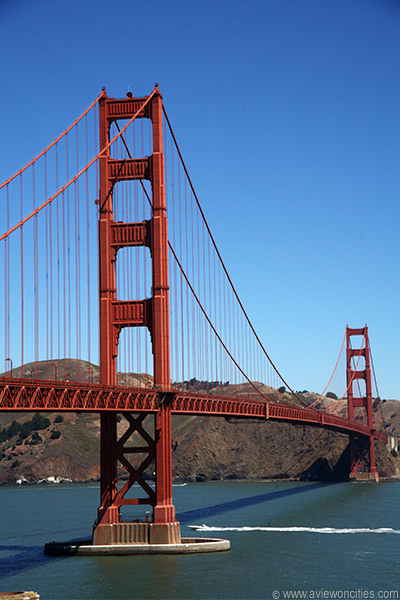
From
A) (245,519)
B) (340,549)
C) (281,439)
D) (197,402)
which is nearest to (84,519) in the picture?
(245,519)

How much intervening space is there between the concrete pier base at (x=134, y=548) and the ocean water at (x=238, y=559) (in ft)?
2.43

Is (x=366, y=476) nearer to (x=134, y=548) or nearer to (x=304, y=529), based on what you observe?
(x=304, y=529)

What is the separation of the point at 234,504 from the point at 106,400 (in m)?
45.7

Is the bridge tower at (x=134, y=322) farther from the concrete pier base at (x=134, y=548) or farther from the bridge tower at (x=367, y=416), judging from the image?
the bridge tower at (x=367, y=416)

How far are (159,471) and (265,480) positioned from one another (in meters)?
100

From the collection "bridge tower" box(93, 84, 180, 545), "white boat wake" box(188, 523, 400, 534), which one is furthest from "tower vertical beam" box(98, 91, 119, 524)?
"white boat wake" box(188, 523, 400, 534)

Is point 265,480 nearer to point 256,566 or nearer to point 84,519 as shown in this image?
point 84,519

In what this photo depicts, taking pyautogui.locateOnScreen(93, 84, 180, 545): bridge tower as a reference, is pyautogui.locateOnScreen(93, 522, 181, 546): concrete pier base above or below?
below

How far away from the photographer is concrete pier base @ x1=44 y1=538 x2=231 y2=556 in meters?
49.1

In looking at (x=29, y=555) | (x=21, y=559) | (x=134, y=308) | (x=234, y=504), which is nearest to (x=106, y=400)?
(x=134, y=308)

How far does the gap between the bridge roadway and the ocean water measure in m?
7.68

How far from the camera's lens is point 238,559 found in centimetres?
4750

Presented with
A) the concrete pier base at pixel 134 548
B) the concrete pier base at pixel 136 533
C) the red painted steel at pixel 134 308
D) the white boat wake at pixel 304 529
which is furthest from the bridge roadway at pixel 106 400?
the white boat wake at pixel 304 529

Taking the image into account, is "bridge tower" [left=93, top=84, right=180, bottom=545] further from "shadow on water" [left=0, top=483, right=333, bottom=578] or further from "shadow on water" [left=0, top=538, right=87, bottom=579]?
"shadow on water" [left=0, top=483, right=333, bottom=578]
